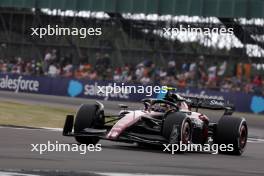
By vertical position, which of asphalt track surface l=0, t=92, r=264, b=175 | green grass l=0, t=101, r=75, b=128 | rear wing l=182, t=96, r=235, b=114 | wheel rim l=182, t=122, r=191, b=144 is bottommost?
green grass l=0, t=101, r=75, b=128

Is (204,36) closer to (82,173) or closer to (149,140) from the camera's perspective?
(149,140)

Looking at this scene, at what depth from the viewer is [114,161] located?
35.9 feet

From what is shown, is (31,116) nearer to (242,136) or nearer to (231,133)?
(242,136)

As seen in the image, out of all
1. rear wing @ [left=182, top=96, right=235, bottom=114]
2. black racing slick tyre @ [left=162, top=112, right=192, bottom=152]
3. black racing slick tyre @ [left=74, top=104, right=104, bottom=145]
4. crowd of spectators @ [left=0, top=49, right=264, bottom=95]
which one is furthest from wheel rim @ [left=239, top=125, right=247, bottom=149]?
crowd of spectators @ [left=0, top=49, right=264, bottom=95]

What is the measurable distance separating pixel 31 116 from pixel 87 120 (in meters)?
7.85

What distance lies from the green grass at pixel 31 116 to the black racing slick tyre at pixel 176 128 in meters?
6.59

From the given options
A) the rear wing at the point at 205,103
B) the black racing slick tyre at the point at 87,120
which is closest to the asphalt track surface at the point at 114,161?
the black racing slick tyre at the point at 87,120

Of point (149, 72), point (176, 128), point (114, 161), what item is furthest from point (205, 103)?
point (149, 72)

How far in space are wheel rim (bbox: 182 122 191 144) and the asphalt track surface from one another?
0.27 metres

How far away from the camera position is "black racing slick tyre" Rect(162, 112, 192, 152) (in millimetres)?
12789

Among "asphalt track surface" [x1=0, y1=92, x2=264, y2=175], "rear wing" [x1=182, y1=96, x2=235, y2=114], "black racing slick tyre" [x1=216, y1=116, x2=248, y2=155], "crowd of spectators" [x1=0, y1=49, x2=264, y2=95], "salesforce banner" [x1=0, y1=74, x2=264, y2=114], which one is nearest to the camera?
"asphalt track surface" [x1=0, y1=92, x2=264, y2=175]

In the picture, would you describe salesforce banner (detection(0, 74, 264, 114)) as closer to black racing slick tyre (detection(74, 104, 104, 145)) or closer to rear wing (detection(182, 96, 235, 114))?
rear wing (detection(182, 96, 235, 114))

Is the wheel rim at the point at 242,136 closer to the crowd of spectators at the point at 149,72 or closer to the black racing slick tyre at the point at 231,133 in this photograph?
Answer: the black racing slick tyre at the point at 231,133

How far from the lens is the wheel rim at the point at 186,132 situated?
12977 millimetres
